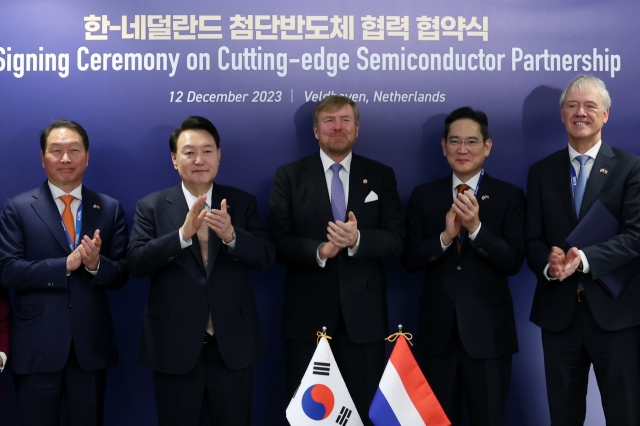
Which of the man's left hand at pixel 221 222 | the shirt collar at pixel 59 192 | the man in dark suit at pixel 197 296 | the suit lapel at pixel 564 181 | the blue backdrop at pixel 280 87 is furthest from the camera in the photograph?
the blue backdrop at pixel 280 87

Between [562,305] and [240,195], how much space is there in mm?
1828

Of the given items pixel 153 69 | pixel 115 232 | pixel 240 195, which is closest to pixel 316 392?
pixel 240 195

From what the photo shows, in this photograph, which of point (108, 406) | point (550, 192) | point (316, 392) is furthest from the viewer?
point (108, 406)

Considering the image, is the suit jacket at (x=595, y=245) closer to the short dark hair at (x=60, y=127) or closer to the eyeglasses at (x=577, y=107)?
the eyeglasses at (x=577, y=107)

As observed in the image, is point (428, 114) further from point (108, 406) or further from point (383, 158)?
point (108, 406)

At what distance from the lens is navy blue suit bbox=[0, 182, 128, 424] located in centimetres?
387

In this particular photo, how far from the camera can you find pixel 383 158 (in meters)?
4.81

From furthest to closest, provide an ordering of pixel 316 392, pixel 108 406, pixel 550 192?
1. pixel 108 406
2. pixel 550 192
3. pixel 316 392

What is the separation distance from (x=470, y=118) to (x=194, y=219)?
1.74 meters

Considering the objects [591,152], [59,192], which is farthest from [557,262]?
[59,192]

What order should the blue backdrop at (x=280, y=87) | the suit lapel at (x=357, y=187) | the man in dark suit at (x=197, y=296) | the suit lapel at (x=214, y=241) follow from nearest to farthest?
the man in dark suit at (x=197, y=296), the suit lapel at (x=214, y=241), the suit lapel at (x=357, y=187), the blue backdrop at (x=280, y=87)

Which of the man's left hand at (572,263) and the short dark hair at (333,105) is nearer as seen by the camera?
the man's left hand at (572,263)

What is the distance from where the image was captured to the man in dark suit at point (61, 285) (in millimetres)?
3875

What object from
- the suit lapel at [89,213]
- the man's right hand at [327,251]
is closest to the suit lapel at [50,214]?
the suit lapel at [89,213]
